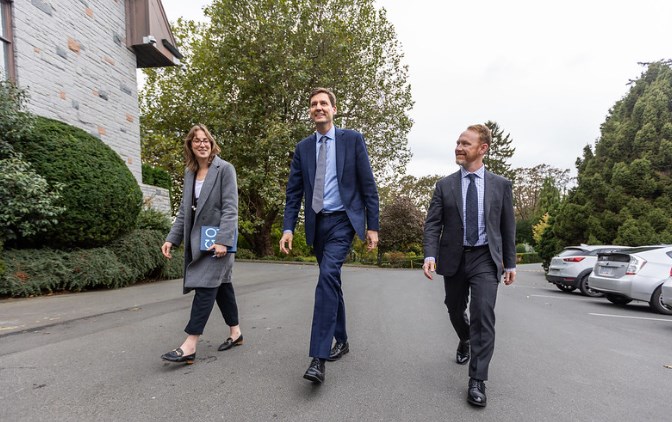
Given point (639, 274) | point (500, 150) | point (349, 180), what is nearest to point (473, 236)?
point (349, 180)

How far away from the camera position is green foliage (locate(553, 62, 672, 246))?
1348cm

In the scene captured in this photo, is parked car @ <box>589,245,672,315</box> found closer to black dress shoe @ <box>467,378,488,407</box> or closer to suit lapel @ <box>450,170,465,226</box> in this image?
suit lapel @ <box>450,170,465,226</box>

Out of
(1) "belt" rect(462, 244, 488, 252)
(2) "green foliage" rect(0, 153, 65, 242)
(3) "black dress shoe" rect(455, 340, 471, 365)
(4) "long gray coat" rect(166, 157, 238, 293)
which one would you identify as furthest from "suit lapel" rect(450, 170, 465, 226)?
(2) "green foliage" rect(0, 153, 65, 242)

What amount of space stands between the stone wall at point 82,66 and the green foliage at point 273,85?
17.1 feet

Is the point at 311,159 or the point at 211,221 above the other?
the point at 311,159

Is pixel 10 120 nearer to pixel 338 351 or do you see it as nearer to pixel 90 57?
pixel 90 57

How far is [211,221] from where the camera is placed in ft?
10.2

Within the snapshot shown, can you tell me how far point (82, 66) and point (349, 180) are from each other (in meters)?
9.25

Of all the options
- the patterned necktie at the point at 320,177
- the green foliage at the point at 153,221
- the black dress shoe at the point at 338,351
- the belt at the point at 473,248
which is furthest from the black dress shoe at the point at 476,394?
the green foliage at the point at 153,221

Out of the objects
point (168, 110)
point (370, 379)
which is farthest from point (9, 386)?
point (168, 110)

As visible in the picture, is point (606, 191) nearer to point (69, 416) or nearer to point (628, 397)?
point (628, 397)

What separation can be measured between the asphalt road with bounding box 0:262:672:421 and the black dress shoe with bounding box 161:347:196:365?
7cm

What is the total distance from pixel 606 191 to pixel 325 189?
16.3 metres

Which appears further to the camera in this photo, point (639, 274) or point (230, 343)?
point (639, 274)
